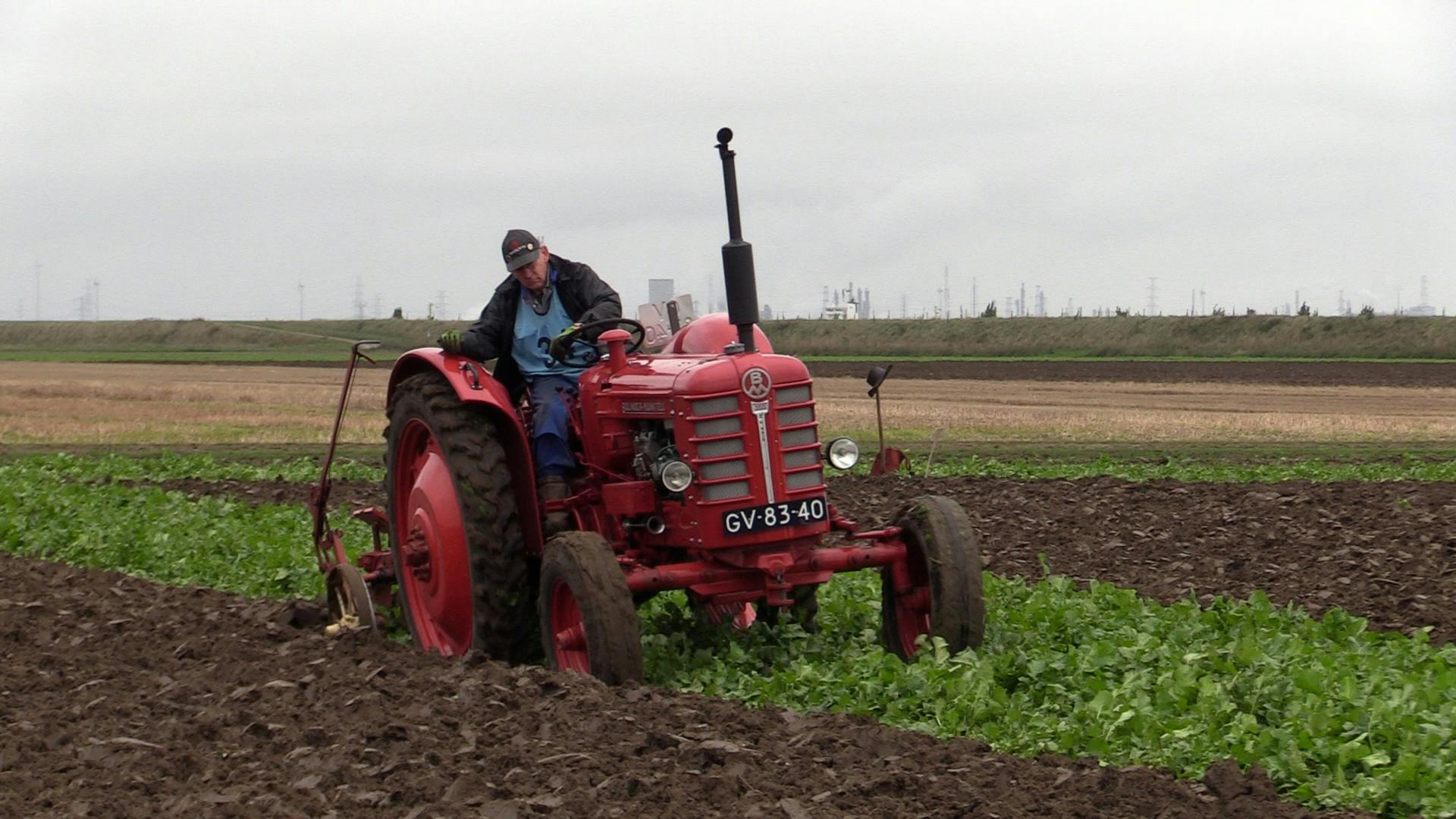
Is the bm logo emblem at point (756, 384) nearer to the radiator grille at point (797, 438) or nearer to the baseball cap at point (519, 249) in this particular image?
the radiator grille at point (797, 438)

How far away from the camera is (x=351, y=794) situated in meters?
5.33

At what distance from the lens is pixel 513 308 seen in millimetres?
7926

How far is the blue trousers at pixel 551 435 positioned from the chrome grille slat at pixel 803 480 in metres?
1.07

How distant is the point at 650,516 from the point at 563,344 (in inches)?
33.9

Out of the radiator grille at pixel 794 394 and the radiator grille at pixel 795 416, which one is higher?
the radiator grille at pixel 794 394

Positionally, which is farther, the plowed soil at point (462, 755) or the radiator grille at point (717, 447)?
the radiator grille at point (717, 447)

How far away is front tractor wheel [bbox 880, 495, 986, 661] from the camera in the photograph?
7098 millimetres

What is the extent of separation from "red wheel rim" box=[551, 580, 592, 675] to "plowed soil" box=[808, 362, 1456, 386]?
31.6 metres

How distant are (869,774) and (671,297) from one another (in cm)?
393

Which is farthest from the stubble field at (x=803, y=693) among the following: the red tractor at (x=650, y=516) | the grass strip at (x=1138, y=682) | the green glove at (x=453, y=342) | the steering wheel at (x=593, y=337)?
the green glove at (x=453, y=342)

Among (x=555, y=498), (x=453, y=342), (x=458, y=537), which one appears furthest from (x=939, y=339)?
(x=555, y=498)

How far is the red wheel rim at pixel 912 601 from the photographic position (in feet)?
24.4

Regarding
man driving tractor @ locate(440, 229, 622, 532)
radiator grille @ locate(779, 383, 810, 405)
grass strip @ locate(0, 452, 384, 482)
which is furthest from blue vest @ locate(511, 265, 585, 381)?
grass strip @ locate(0, 452, 384, 482)

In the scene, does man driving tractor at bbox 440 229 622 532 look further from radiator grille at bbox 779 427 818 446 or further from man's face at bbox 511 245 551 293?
radiator grille at bbox 779 427 818 446
